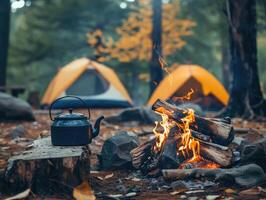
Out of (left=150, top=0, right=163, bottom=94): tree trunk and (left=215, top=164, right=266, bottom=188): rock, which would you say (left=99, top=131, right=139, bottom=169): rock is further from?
(left=150, top=0, right=163, bottom=94): tree trunk

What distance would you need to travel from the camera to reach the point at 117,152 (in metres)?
5.47

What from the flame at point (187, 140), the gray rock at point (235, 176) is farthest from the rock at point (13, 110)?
the gray rock at point (235, 176)

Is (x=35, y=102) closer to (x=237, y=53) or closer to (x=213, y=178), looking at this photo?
(x=237, y=53)

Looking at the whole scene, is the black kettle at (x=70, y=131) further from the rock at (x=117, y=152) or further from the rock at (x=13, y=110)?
the rock at (x=13, y=110)

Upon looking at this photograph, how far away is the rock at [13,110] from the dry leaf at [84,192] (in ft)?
20.7

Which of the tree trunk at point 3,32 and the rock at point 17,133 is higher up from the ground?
the tree trunk at point 3,32

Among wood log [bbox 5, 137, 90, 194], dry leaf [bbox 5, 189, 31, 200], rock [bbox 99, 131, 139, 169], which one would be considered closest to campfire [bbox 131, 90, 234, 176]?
rock [bbox 99, 131, 139, 169]

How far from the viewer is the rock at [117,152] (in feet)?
17.9

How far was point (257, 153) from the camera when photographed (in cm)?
499

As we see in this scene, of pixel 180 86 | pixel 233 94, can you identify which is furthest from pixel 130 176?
pixel 180 86

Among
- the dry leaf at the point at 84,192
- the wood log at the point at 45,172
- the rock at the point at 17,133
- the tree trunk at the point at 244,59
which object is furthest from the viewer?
the tree trunk at the point at 244,59

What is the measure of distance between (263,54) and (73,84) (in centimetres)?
2280

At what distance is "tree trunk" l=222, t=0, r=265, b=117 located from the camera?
33.3 ft

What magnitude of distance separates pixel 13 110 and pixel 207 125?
238 inches
